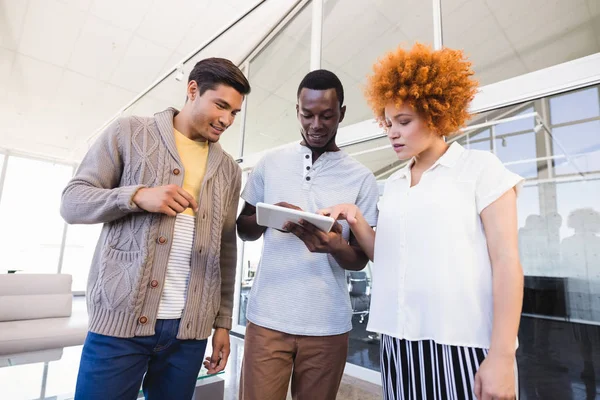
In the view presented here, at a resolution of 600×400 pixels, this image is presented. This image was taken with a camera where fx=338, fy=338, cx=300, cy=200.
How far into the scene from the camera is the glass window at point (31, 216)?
6.62m

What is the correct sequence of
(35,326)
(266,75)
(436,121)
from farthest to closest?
(266,75) < (35,326) < (436,121)

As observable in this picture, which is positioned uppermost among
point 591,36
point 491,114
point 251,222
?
point 591,36

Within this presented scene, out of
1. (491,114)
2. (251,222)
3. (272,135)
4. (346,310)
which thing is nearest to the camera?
(346,310)

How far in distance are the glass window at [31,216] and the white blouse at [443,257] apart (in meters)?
7.87

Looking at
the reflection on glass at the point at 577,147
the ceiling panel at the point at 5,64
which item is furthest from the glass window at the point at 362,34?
the ceiling panel at the point at 5,64

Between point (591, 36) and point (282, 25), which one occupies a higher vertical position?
point (282, 25)

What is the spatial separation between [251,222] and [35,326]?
285 cm

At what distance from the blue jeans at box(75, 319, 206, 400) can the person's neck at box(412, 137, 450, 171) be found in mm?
795

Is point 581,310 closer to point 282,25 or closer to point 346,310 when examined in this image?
point 346,310

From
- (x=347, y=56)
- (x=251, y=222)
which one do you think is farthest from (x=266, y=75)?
(x=251, y=222)

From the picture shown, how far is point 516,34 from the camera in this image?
7.79 ft

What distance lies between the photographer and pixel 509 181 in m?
0.75

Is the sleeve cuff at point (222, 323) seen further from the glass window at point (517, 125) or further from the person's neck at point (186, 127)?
the glass window at point (517, 125)

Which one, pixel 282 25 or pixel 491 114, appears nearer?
pixel 491 114
